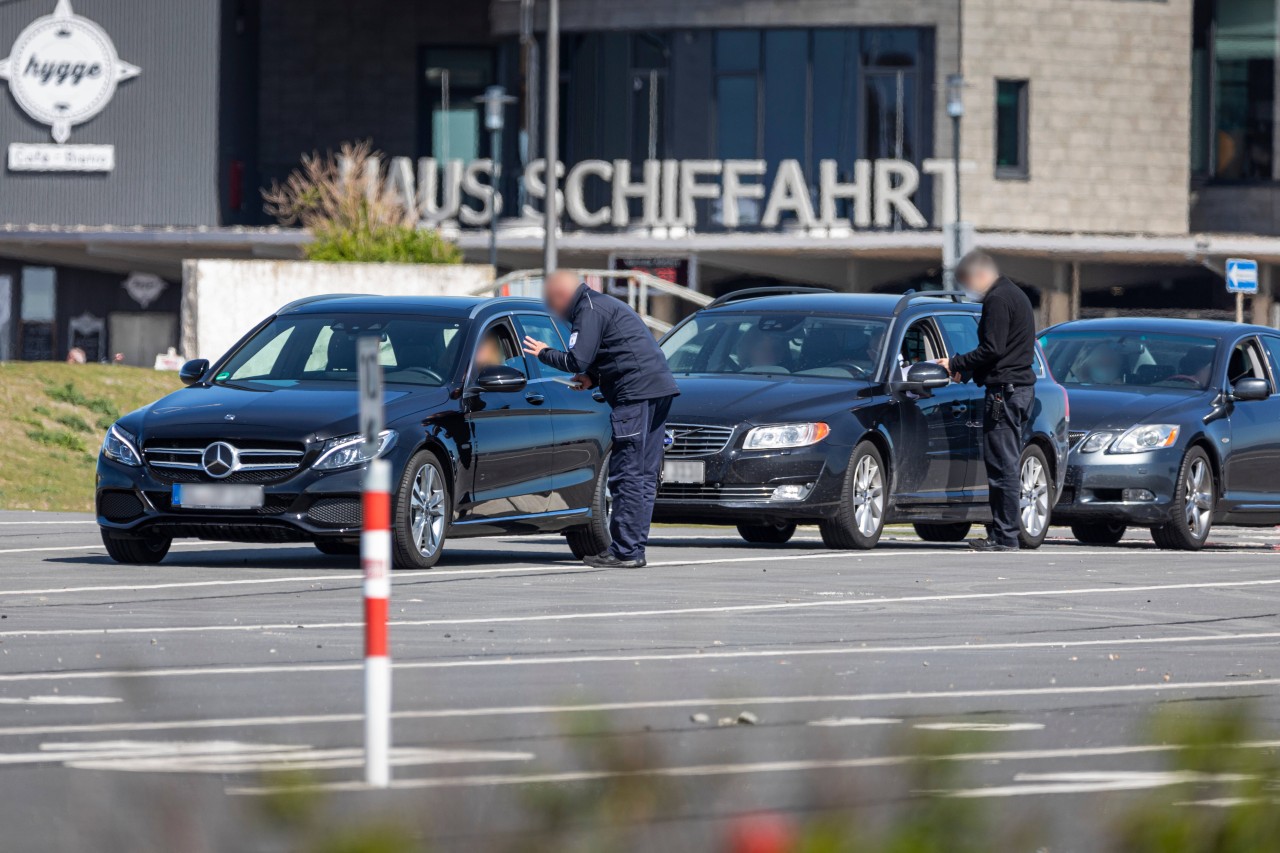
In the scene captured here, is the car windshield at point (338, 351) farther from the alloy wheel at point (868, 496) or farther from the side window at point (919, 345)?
the side window at point (919, 345)

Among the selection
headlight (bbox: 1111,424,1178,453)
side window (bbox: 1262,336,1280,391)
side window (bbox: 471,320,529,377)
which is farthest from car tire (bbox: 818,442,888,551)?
side window (bbox: 1262,336,1280,391)

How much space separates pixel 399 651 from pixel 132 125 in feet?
154

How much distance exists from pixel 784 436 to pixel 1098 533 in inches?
204

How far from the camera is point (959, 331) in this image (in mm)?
17969

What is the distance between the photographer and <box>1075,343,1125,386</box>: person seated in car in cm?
1945

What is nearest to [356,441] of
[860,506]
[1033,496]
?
[860,506]

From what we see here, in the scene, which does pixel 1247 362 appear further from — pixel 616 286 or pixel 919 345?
pixel 616 286

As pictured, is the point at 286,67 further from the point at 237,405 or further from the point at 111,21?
the point at 237,405

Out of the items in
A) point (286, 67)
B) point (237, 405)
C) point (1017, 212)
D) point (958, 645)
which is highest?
point (286, 67)

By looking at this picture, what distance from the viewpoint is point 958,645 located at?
10086mm

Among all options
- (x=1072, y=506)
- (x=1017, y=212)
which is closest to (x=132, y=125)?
(x=1017, y=212)

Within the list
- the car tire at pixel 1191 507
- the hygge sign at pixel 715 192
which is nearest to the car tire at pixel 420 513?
the car tire at pixel 1191 507

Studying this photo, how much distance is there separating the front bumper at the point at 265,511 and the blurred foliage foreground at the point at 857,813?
10.2 m

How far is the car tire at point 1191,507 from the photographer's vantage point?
17984 millimetres
